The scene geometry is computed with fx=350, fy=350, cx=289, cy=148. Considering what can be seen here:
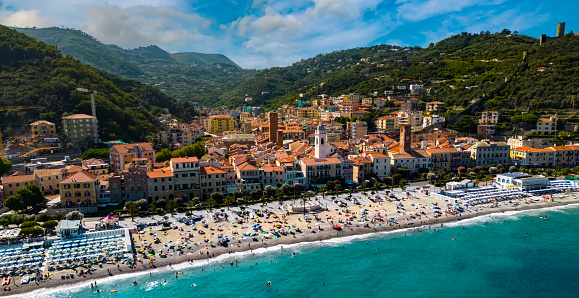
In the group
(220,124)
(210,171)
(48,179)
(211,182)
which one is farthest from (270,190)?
(220,124)

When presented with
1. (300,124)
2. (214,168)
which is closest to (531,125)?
(300,124)

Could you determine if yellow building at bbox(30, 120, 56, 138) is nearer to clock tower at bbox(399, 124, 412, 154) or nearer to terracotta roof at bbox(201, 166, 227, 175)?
terracotta roof at bbox(201, 166, 227, 175)

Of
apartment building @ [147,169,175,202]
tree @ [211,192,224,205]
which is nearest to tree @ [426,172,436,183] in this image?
tree @ [211,192,224,205]

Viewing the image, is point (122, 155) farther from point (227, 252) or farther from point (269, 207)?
point (227, 252)

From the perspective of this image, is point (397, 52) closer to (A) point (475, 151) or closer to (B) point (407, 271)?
(A) point (475, 151)

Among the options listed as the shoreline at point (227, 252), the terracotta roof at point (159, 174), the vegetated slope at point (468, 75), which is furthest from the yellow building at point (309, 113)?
the terracotta roof at point (159, 174)
